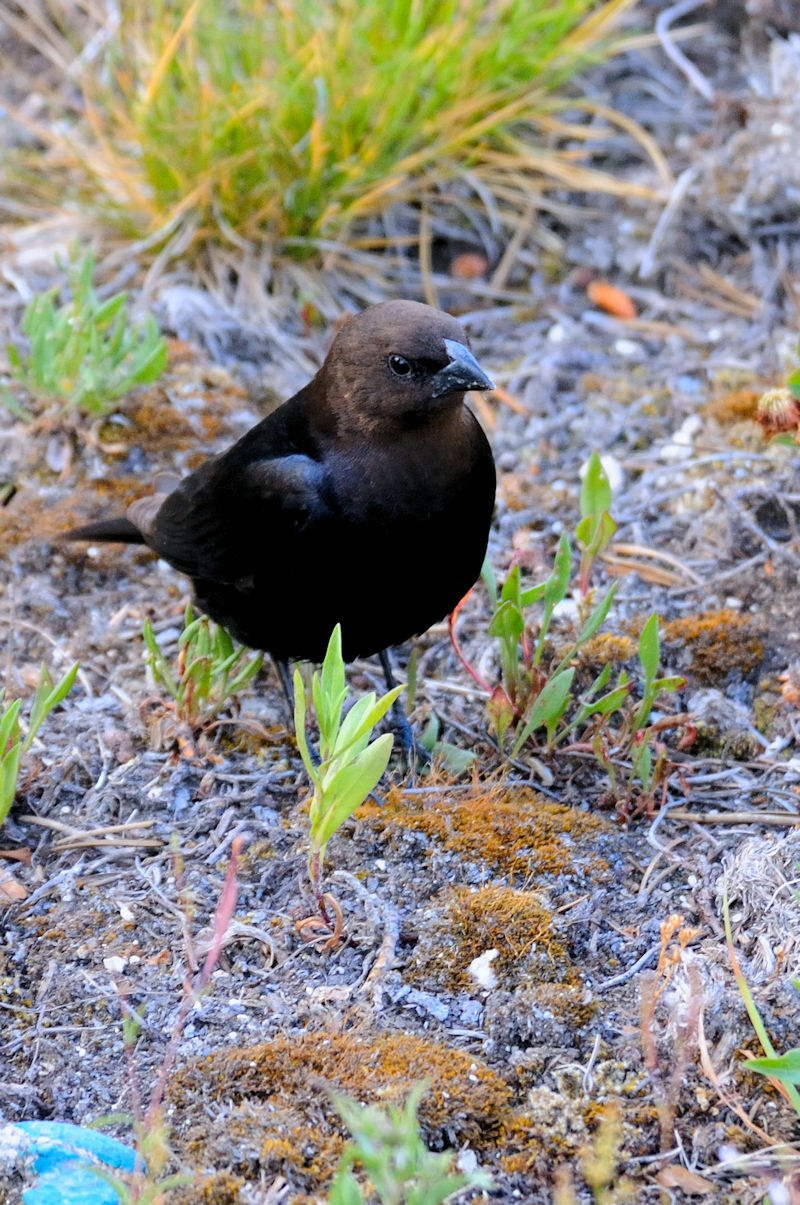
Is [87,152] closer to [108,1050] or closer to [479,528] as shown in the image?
[479,528]

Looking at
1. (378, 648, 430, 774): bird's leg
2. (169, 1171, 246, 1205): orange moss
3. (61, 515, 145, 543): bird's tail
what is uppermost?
(61, 515, 145, 543): bird's tail

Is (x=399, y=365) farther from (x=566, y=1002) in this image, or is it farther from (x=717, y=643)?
(x=566, y=1002)

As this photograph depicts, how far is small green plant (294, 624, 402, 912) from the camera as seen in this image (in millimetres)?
2521

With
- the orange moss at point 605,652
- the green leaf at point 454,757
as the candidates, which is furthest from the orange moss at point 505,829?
the orange moss at point 605,652

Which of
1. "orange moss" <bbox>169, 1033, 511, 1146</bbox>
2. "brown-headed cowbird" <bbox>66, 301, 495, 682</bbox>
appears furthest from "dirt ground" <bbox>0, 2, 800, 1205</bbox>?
"brown-headed cowbird" <bbox>66, 301, 495, 682</bbox>

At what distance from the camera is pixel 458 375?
3.14 m

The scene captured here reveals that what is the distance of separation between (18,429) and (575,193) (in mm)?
2527

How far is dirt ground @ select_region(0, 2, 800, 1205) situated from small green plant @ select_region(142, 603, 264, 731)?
0.10 meters

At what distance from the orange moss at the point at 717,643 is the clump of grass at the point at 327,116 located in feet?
7.69

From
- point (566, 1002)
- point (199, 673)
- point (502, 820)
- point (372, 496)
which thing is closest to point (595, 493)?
point (372, 496)

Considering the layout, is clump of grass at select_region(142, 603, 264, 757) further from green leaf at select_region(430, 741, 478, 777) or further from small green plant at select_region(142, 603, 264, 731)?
green leaf at select_region(430, 741, 478, 777)

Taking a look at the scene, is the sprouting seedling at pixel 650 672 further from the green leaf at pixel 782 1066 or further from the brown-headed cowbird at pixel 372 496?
the green leaf at pixel 782 1066

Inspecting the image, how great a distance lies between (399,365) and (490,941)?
138 cm

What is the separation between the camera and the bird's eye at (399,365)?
10.5ft
